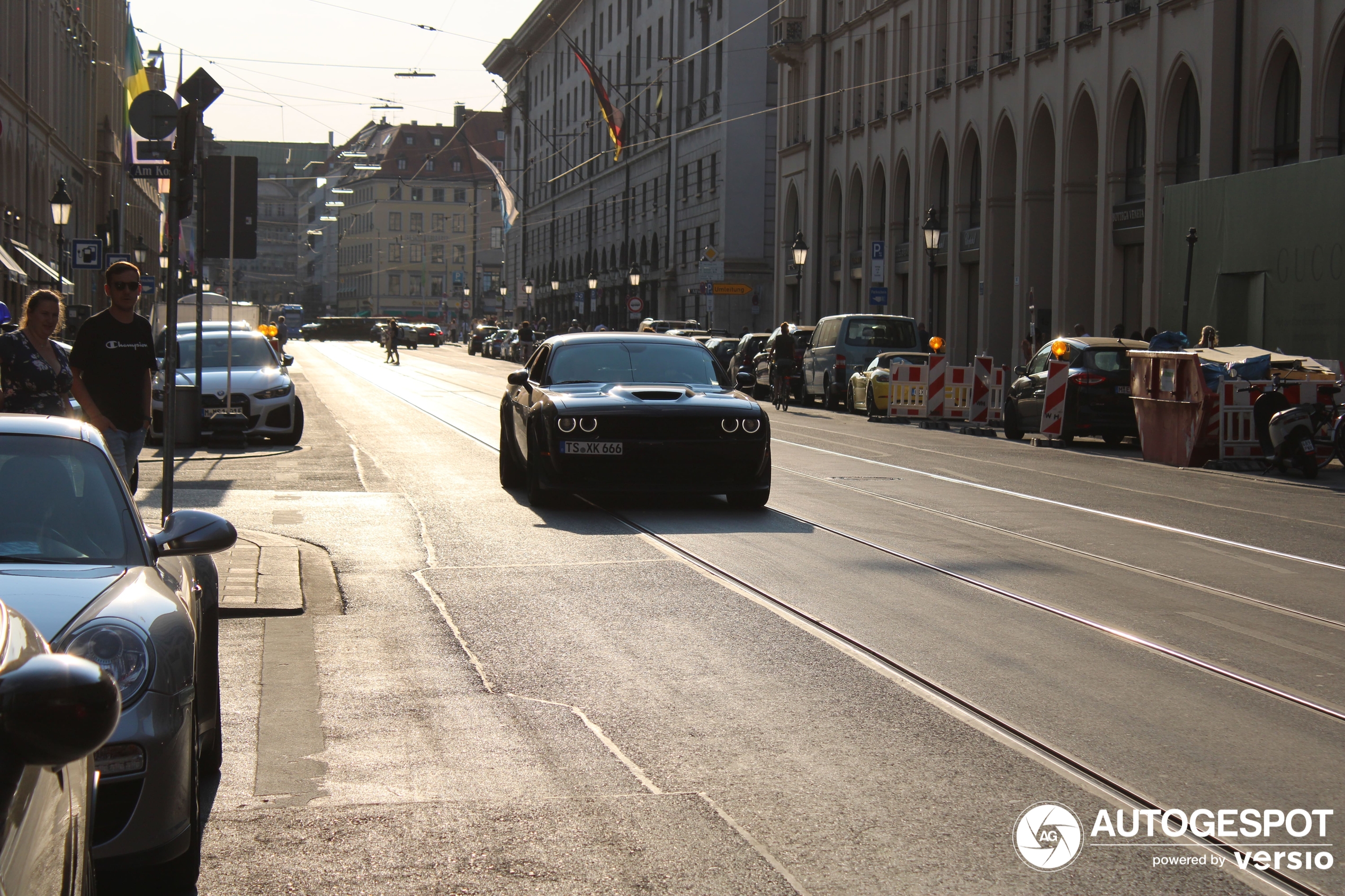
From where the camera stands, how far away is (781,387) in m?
34.1

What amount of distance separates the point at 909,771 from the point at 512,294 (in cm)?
11676

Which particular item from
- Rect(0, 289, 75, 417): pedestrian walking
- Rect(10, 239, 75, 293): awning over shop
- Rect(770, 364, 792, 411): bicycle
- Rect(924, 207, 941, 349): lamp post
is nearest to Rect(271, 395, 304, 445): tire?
Rect(0, 289, 75, 417): pedestrian walking

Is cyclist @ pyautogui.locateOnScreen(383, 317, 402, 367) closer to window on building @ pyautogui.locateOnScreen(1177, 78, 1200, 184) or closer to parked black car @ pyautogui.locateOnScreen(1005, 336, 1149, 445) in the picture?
window on building @ pyautogui.locateOnScreen(1177, 78, 1200, 184)

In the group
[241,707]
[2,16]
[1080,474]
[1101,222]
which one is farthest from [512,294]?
[241,707]

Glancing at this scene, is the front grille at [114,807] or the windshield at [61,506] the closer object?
the front grille at [114,807]

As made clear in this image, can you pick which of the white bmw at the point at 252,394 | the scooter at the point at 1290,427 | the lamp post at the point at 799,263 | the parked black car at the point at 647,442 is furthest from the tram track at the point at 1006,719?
the lamp post at the point at 799,263

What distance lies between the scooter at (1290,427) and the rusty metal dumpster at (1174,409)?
66cm

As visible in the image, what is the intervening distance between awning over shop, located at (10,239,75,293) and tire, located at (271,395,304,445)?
22.7 metres

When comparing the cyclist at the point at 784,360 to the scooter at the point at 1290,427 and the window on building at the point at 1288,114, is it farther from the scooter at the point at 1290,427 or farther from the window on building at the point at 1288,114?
the scooter at the point at 1290,427

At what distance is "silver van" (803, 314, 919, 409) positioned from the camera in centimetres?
3459

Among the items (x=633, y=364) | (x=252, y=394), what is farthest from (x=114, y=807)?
(x=252, y=394)

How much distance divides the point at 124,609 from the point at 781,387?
3048 cm

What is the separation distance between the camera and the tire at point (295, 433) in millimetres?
20641

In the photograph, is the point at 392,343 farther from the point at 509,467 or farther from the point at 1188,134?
the point at 509,467
